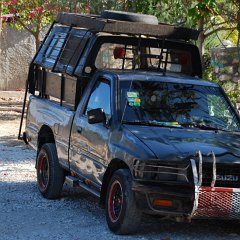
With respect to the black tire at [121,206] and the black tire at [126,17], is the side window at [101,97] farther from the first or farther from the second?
the black tire at [126,17]

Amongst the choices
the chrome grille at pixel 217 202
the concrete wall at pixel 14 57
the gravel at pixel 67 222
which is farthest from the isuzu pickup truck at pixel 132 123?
the concrete wall at pixel 14 57

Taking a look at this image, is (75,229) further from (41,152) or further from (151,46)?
(151,46)

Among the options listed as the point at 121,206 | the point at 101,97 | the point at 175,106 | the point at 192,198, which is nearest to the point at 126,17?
the point at 101,97

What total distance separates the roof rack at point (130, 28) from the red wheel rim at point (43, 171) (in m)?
1.83

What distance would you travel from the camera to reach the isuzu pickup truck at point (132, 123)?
7445 mm

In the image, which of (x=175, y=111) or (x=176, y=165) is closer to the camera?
(x=176, y=165)

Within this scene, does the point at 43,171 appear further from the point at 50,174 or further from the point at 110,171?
the point at 110,171

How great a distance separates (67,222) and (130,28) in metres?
2.68

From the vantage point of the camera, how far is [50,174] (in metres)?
9.79

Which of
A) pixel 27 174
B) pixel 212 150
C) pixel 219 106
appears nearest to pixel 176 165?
pixel 212 150

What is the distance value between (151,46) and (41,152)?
2.04m

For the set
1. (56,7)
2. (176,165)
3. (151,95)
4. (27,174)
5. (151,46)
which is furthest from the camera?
(56,7)

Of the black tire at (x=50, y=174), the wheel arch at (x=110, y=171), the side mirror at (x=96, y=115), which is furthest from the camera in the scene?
the black tire at (x=50, y=174)

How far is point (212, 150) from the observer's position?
25.2 ft
